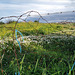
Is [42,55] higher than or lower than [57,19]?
lower

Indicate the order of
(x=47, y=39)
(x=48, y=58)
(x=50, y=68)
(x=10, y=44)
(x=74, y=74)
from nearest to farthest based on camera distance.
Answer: (x=74, y=74)
(x=50, y=68)
(x=48, y=58)
(x=10, y=44)
(x=47, y=39)

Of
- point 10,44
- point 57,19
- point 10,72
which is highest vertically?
point 57,19

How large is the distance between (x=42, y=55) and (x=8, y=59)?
0.96 metres

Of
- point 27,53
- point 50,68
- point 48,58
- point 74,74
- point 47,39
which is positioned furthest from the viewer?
point 47,39

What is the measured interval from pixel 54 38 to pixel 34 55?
221cm

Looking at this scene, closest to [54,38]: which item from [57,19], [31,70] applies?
[57,19]

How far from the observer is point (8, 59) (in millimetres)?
3709

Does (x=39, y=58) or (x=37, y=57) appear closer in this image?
(x=39, y=58)

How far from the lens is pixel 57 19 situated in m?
3.86

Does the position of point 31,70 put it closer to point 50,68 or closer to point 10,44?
point 50,68

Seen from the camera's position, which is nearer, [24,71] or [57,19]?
[24,71]

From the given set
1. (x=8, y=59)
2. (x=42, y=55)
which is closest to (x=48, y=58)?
(x=42, y=55)

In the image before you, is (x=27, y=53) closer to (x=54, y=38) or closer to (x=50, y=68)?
(x=50, y=68)

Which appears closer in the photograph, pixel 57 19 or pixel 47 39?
pixel 57 19
